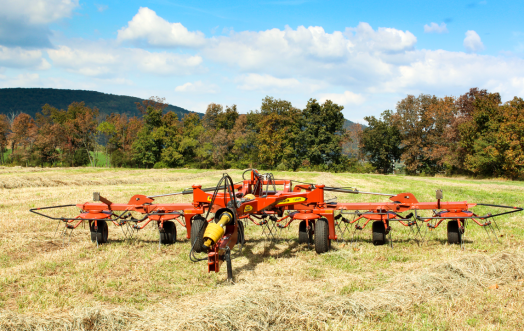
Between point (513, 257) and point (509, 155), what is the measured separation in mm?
37791

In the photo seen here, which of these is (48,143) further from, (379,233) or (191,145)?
(379,233)

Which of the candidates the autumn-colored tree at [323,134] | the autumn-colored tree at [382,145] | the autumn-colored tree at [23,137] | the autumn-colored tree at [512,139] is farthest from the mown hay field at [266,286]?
the autumn-colored tree at [23,137]

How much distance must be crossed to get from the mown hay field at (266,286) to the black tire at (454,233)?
294 millimetres

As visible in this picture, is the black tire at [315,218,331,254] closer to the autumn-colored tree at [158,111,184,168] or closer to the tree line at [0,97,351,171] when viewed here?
the tree line at [0,97,351,171]

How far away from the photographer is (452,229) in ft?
27.9

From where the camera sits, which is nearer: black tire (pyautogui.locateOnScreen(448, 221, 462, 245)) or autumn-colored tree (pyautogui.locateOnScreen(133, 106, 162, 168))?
black tire (pyautogui.locateOnScreen(448, 221, 462, 245))

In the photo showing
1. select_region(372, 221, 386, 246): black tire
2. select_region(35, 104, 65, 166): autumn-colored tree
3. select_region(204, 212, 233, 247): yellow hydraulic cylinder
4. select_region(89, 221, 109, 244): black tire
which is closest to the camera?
select_region(204, 212, 233, 247): yellow hydraulic cylinder

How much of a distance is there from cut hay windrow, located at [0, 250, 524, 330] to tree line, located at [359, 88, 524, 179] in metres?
39.4

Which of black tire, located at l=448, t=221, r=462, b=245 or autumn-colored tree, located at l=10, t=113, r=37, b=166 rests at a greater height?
autumn-colored tree, located at l=10, t=113, r=37, b=166

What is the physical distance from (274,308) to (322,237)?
3.40 meters

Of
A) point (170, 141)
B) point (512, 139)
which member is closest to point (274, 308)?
point (512, 139)

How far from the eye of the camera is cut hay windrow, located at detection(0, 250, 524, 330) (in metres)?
4.38

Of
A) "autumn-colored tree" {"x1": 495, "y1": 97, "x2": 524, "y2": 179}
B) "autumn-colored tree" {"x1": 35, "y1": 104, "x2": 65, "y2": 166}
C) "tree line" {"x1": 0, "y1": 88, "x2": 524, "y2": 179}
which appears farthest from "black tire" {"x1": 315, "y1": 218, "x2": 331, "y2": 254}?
"autumn-colored tree" {"x1": 35, "y1": 104, "x2": 65, "y2": 166}

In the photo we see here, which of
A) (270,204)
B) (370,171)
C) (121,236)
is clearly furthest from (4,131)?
(270,204)
